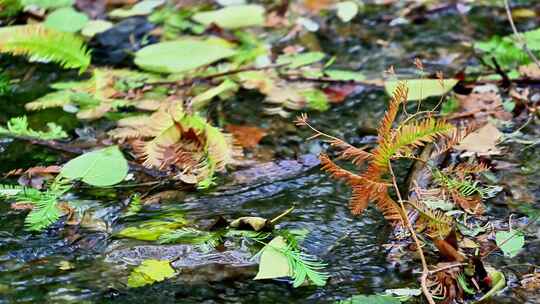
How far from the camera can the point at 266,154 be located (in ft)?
5.96

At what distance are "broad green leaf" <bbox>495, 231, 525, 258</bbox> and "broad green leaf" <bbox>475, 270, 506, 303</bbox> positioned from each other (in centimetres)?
8

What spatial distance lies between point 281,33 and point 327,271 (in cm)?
150

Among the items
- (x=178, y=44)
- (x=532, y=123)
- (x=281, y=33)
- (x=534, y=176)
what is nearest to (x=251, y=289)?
(x=534, y=176)

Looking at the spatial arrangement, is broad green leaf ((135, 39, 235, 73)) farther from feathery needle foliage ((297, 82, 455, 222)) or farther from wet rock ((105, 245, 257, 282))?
feathery needle foliage ((297, 82, 455, 222))

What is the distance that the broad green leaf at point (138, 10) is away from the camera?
2.74m

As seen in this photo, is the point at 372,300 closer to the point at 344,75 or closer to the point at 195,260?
the point at 195,260

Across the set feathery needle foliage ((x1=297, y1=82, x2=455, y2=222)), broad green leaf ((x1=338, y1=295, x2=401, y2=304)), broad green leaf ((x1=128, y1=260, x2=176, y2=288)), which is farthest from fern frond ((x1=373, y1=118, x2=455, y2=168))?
broad green leaf ((x1=128, y1=260, x2=176, y2=288))

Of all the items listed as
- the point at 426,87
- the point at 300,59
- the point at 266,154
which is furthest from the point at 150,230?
the point at 300,59

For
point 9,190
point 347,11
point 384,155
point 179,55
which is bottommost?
point 347,11

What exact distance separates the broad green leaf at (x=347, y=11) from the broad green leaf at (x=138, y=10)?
26.7 inches

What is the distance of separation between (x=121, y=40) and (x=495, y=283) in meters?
1.74

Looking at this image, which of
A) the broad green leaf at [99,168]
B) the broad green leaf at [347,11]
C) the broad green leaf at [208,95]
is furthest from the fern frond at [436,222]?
the broad green leaf at [347,11]

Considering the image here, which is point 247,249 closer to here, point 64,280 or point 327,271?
point 327,271

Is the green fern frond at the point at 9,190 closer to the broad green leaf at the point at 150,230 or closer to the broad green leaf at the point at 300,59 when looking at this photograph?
the broad green leaf at the point at 150,230
